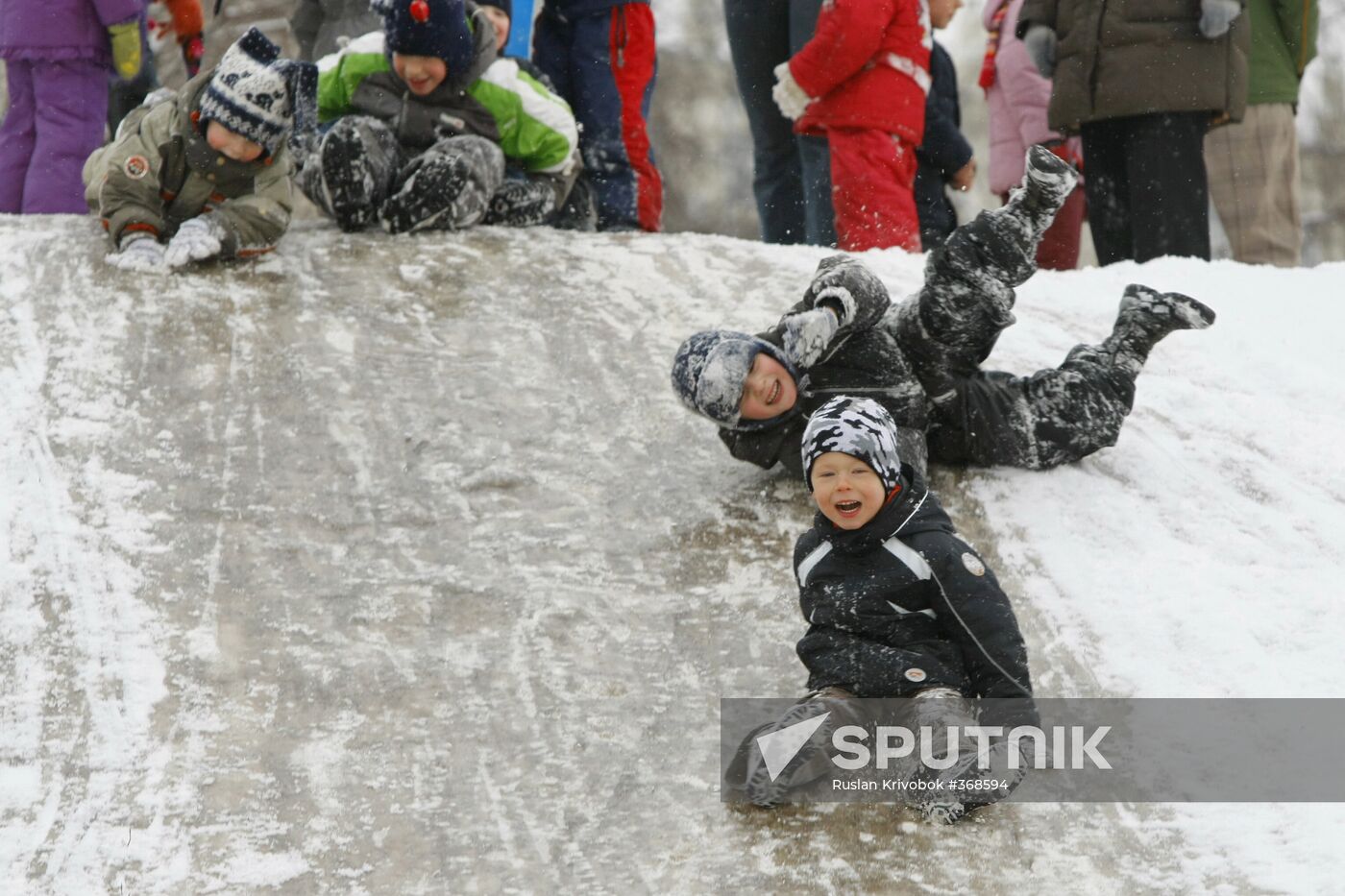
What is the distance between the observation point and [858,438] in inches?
117

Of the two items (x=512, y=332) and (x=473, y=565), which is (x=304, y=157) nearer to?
(x=512, y=332)

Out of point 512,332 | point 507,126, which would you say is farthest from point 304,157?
point 512,332

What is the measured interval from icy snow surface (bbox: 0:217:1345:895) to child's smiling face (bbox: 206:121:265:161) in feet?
1.28

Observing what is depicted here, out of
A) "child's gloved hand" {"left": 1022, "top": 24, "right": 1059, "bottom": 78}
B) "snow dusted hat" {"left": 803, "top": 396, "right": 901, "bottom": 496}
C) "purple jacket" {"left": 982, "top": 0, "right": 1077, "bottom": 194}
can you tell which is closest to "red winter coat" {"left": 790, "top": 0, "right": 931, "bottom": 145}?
"child's gloved hand" {"left": 1022, "top": 24, "right": 1059, "bottom": 78}

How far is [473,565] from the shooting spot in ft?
12.2

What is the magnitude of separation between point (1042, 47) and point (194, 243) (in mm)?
3164

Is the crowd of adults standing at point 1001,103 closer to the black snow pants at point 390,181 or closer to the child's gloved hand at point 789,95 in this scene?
the child's gloved hand at point 789,95

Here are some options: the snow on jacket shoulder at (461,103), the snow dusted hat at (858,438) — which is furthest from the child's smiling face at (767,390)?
the snow on jacket shoulder at (461,103)

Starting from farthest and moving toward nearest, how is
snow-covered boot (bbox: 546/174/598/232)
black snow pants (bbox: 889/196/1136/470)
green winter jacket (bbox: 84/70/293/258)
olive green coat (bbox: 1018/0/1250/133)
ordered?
snow-covered boot (bbox: 546/174/598/232)
olive green coat (bbox: 1018/0/1250/133)
green winter jacket (bbox: 84/70/293/258)
black snow pants (bbox: 889/196/1136/470)

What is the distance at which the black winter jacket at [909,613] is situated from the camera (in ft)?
9.45

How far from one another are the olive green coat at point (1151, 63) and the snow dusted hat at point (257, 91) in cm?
275

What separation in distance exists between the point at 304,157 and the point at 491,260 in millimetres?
909

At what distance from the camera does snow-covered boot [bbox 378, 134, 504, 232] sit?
5746mm

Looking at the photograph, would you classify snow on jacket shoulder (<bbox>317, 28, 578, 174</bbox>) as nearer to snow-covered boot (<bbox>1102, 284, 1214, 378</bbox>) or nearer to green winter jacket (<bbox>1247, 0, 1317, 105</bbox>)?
snow-covered boot (<bbox>1102, 284, 1214, 378</bbox>)
